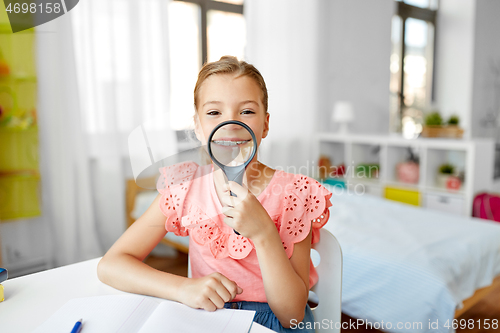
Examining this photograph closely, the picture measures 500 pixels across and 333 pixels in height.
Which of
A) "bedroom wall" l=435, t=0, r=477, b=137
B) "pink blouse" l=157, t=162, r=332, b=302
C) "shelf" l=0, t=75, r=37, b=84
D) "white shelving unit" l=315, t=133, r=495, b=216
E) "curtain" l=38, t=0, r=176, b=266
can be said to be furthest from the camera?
"bedroom wall" l=435, t=0, r=477, b=137

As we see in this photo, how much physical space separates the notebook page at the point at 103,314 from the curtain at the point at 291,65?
203 centimetres

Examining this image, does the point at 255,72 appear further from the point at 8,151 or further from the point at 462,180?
the point at 462,180

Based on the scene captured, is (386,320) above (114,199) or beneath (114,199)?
beneath

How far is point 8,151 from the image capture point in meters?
1.98

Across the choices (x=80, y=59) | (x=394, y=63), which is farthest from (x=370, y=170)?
(x=80, y=59)

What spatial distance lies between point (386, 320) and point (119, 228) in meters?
1.65

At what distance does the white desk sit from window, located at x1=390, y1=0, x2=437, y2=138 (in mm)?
3515

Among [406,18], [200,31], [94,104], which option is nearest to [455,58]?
[406,18]

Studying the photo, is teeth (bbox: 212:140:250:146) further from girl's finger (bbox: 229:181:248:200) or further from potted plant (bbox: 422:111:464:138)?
potted plant (bbox: 422:111:464:138)

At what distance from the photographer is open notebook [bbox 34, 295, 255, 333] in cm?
55

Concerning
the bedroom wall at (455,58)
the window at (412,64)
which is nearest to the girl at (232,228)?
the window at (412,64)

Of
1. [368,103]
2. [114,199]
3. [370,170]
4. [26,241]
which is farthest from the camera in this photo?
[368,103]

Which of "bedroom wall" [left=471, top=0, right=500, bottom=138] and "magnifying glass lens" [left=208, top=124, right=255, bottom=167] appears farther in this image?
"bedroom wall" [left=471, top=0, right=500, bottom=138]

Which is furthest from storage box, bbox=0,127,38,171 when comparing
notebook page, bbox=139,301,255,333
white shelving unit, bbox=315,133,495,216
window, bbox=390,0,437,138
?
window, bbox=390,0,437,138
